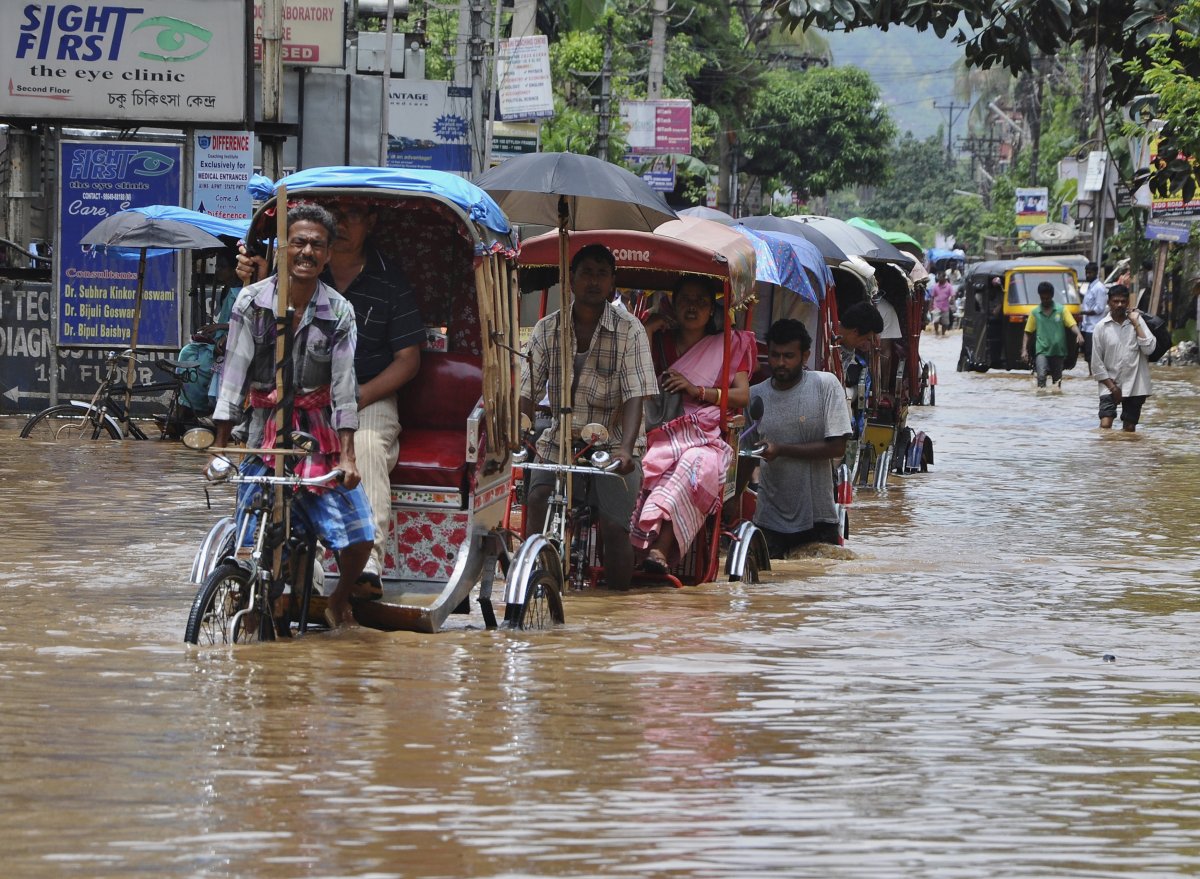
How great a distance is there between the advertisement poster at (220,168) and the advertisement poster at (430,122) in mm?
8889

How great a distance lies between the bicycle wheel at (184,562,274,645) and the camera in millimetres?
→ 7094

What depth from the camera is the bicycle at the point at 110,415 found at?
58.4 ft

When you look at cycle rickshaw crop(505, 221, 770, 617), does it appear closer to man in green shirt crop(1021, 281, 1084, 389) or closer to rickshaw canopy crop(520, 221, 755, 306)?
rickshaw canopy crop(520, 221, 755, 306)

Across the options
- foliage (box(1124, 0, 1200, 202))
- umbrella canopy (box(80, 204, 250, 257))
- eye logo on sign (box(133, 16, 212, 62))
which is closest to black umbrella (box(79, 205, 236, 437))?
umbrella canopy (box(80, 204, 250, 257))

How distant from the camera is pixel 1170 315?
41.5 m

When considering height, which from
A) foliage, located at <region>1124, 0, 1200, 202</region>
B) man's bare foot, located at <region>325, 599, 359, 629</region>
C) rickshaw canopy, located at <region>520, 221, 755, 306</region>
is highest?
foliage, located at <region>1124, 0, 1200, 202</region>

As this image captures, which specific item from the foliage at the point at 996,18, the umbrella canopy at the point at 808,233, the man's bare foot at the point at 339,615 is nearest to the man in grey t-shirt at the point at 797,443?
the man's bare foot at the point at 339,615

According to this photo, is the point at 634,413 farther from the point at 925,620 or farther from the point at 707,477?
the point at 925,620

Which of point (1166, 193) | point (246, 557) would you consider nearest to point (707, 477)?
point (246, 557)

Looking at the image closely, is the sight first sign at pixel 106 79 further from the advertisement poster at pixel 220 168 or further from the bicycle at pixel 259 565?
the bicycle at pixel 259 565

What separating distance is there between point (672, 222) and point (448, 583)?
3519 mm

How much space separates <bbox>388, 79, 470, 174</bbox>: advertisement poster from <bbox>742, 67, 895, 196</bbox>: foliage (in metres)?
35.2

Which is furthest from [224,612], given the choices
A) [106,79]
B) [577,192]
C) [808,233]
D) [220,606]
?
[106,79]

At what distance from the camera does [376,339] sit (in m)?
8.08
